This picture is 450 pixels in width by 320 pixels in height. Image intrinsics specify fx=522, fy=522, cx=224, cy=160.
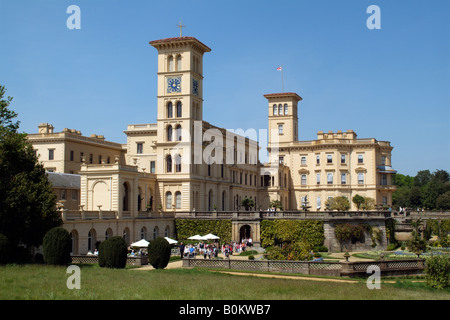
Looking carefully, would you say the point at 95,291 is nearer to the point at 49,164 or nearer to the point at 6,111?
the point at 6,111

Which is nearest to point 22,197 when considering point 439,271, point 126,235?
point 126,235

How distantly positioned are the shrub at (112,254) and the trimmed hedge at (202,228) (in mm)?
24684

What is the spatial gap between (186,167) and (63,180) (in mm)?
13433

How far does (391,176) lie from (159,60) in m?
44.7

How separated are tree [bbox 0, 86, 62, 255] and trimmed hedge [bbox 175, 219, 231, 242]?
961 inches

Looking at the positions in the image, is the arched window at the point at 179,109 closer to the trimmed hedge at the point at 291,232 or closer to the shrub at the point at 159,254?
the trimmed hedge at the point at 291,232

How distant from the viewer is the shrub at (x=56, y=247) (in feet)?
97.2

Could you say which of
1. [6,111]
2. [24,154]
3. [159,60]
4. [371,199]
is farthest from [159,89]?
[371,199]

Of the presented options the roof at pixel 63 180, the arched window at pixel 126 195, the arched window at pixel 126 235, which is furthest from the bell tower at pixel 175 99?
the arched window at pixel 126 235

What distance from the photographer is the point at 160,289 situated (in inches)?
837

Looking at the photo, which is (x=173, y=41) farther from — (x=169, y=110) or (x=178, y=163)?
(x=178, y=163)

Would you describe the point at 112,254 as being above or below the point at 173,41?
below

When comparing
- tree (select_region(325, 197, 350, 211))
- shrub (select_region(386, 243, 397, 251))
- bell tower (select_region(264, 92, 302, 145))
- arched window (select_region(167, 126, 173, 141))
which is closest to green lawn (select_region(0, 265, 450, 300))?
shrub (select_region(386, 243, 397, 251))

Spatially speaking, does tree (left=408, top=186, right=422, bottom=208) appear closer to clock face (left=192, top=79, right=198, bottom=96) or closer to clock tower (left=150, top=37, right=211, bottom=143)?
clock tower (left=150, top=37, right=211, bottom=143)
